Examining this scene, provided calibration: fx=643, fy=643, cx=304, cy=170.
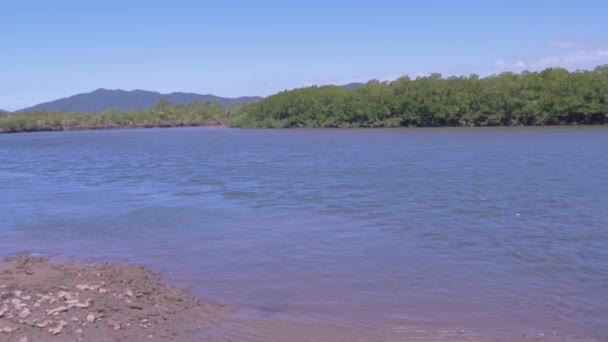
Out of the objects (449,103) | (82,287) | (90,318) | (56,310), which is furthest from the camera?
(449,103)

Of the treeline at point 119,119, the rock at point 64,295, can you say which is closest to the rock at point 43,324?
the rock at point 64,295

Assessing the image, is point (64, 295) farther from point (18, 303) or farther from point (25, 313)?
point (25, 313)

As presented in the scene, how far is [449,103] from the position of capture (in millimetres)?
77375

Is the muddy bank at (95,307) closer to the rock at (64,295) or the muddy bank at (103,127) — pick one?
the rock at (64,295)

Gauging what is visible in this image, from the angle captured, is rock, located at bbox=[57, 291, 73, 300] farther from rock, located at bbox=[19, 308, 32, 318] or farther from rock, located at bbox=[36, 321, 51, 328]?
rock, located at bbox=[36, 321, 51, 328]

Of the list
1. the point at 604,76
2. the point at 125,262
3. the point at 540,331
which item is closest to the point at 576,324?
the point at 540,331

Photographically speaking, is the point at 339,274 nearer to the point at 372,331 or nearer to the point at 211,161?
the point at 372,331

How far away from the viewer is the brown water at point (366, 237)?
8891 mm

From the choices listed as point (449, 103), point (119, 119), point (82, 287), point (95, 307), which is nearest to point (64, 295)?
point (82, 287)

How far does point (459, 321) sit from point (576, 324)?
141 cm

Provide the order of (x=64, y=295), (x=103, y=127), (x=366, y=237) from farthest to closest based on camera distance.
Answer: (x=103, y=127) → (x=366, y=237) → (x=64, y=295)

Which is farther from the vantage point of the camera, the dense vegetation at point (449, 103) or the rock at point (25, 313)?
the dense vegetation at point (449, 103)

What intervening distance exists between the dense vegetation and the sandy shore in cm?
6496

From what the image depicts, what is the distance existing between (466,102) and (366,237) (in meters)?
64.8
